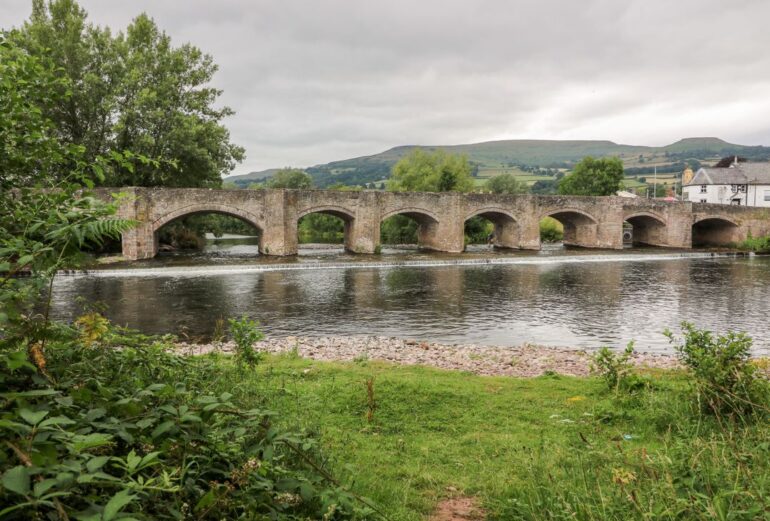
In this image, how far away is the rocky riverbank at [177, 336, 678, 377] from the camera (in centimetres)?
888

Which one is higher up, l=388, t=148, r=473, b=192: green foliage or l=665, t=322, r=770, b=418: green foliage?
l=388, t=148, r=473, b=192: green foliage

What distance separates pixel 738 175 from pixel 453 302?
61306 millimetres

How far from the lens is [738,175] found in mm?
62094

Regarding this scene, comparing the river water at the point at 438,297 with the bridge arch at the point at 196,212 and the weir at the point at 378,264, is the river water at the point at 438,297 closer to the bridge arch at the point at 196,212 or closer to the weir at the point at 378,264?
the weir at the point at 378,264

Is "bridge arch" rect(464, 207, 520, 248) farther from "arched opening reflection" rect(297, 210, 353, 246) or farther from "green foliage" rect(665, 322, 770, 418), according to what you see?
"green foliage" rect(665, 322, 770, 418)

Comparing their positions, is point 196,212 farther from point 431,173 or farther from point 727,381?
point 431,173

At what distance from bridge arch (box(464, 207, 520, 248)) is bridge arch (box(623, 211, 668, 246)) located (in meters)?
8.79

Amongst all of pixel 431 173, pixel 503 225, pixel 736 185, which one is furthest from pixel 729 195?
pixel 503 225

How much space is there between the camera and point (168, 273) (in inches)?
861

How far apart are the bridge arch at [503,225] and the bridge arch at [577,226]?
2.08 meters

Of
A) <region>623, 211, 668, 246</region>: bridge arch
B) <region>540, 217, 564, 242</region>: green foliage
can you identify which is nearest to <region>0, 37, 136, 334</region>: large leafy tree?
<region>623, 211, 668, 246</region>: bridge arch

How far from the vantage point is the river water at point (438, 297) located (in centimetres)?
1318

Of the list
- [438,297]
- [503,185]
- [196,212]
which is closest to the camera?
[438,297]

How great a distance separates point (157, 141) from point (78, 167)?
28267mm
